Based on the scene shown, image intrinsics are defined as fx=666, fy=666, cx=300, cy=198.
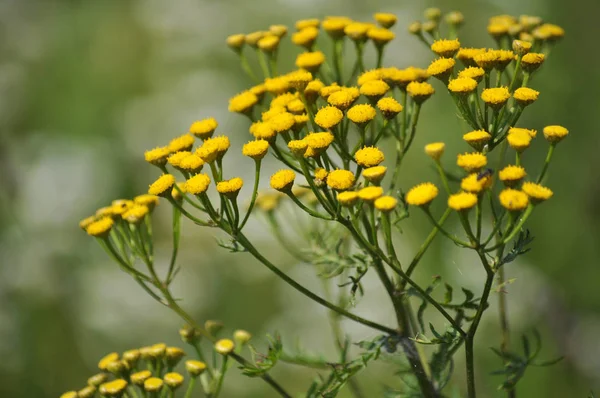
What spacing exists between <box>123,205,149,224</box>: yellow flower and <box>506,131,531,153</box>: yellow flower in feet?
4.23

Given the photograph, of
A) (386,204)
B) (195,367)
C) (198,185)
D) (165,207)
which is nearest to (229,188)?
(198,185)

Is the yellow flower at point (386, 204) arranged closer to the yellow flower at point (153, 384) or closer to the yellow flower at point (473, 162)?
the yellow flower at point (473, 162)

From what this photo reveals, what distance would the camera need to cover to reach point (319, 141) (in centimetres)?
209

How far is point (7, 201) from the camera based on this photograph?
605 cm

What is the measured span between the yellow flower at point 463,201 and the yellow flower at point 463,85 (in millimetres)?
407

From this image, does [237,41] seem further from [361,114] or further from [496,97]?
[496,97]

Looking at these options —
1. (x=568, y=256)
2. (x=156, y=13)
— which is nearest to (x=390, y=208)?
(x=568, y=256)

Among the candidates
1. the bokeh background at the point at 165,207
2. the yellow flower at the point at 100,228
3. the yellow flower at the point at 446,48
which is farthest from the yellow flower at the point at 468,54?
the bokeh background at the point at 165,207

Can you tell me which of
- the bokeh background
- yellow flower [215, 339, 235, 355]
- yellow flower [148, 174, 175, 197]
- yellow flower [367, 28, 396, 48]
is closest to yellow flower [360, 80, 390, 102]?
yellow flower [367, 28, 396, 48]

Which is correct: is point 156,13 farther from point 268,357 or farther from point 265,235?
point 268,357

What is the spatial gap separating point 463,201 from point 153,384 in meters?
1.26

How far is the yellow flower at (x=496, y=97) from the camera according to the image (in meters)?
2.09

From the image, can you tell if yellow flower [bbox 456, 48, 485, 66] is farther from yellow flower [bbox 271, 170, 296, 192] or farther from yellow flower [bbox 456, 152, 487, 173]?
yellow flower [bbox 271, 170, 296, 192]

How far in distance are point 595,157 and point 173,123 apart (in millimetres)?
3912
